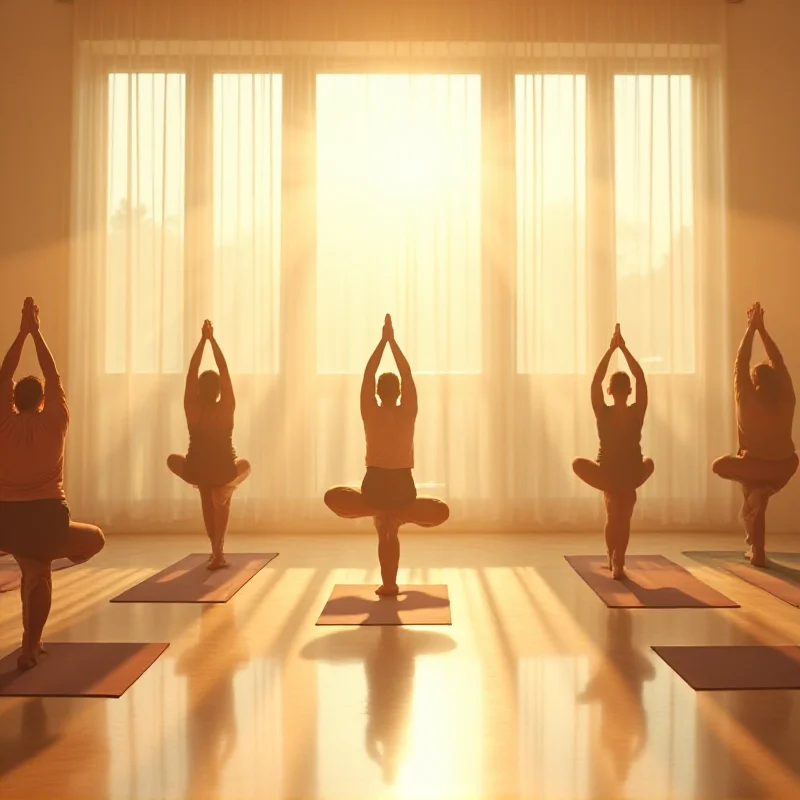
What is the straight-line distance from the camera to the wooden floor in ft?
6.42

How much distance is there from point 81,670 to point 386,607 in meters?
1.29

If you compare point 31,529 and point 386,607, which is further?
point 386,607

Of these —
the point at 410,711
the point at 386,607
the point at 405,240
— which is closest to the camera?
the point at 410,711

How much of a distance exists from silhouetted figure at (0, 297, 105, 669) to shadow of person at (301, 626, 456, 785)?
87 cm

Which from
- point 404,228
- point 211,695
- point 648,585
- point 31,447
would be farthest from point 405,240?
point 211,695

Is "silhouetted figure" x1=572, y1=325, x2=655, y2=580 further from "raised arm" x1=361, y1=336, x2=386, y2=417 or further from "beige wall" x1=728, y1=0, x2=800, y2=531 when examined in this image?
"beige wall" x1=728, y1=0, x2=800, y2=531

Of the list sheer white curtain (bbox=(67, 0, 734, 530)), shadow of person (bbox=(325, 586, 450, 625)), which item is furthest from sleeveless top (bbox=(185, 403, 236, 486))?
sheer white curtain (bbox=(67, 0, 734, 530))

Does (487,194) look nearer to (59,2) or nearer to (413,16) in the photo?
(413,16)

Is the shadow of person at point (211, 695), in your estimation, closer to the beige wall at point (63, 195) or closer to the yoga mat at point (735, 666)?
the yoga mat at point (735, 666)

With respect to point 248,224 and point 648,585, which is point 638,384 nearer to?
point 648,585

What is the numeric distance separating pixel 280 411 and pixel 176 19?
9.23ft

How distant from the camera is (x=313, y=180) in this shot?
19.8 feet

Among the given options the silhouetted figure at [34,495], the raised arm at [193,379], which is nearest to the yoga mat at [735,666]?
the silhouetted figure at [34,495]

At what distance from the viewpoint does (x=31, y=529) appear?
108 inches
